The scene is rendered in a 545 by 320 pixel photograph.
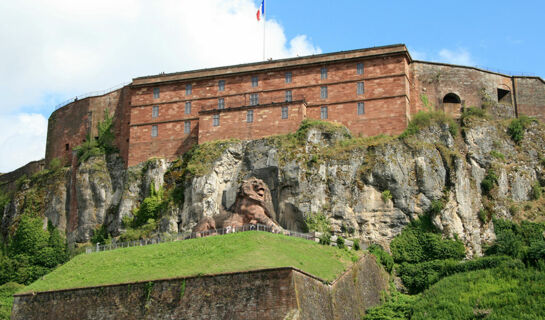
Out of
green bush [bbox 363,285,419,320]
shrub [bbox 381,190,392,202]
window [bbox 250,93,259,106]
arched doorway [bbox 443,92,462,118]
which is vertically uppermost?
window [bbox 250,93,259,106]

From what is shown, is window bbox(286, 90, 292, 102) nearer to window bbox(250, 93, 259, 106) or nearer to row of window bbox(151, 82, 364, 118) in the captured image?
row of window bbox(151, 82, 364, 118)

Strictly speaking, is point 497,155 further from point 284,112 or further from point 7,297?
point 7,297

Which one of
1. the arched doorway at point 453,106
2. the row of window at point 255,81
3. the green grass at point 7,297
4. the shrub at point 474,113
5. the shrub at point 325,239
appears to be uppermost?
the row of window at point 255,81

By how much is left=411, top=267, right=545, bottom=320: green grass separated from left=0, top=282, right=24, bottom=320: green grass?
89.4 feet

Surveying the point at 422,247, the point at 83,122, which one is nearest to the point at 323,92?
the point at 422,247

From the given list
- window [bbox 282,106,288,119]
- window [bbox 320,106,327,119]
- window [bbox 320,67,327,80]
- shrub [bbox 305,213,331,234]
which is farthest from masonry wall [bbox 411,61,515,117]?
shrub [bbox 305,213,331,234]

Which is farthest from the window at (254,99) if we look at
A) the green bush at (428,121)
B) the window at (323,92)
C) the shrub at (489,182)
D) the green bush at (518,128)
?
the green bush at (518,128)

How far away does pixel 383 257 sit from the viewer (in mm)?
55125

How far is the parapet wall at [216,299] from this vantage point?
1610 inches

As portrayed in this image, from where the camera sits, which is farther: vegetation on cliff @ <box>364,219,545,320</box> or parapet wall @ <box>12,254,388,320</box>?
vegetation on cliff @ <box>364,219,545,320</box>

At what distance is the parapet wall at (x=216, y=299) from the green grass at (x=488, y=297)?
423cm

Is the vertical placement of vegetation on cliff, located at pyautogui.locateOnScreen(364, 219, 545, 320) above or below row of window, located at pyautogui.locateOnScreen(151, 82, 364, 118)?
below

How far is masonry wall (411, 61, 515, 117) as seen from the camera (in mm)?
67188

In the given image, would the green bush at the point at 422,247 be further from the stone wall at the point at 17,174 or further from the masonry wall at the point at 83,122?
the stone wall at the point at 17,174
